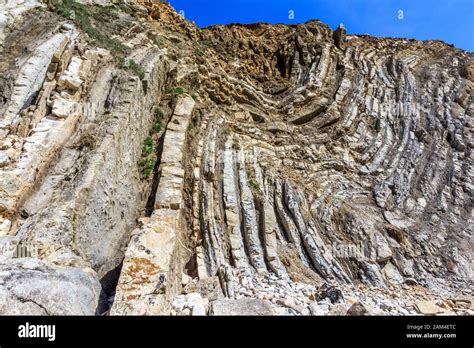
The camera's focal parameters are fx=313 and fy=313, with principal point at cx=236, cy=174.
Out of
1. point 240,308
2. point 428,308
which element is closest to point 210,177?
point 240,308

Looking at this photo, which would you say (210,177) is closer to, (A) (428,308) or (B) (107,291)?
(B) (107,291)

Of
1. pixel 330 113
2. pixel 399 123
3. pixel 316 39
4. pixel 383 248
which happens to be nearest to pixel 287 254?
pixel 383 248

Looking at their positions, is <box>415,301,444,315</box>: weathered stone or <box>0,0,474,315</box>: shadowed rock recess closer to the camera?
<box>0,0,474,315</box>: shadowed rock recess

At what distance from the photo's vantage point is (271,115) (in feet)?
48.2

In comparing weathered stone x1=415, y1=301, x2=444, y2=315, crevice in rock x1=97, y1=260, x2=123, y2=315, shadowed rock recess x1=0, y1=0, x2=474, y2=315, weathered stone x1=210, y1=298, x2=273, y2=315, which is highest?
shadowed rock recess x1=0, y1=0, x2=474, y2=315

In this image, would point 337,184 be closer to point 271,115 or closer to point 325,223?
point 325,223

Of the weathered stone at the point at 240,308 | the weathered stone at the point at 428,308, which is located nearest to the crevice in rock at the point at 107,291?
the weathered stone at the point at 240,308

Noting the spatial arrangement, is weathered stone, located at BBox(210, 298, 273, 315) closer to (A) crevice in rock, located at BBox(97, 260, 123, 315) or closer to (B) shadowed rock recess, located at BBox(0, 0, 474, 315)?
(B) shadowed rock recess, located at BBox(0, 0, 474, 315)

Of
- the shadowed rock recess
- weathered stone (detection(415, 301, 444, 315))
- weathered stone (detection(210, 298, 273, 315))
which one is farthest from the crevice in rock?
weathered stone (detection(415, 301, 444, 315))

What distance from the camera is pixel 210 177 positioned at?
31.4 feet

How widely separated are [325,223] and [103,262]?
657 cm

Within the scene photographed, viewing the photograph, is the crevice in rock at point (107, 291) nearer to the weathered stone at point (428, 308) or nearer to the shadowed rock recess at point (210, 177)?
the shadowed rock recess at point (210, 177)

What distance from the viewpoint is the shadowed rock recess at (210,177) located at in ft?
16.6

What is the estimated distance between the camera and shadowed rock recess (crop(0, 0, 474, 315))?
507 centimetres
